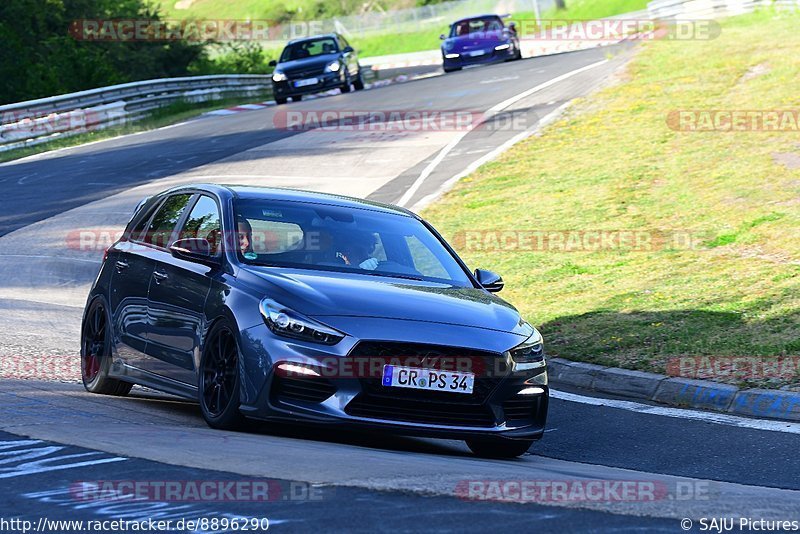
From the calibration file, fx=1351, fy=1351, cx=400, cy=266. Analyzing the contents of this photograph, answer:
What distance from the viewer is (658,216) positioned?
17125 mm

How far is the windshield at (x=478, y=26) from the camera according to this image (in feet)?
Answer: 145

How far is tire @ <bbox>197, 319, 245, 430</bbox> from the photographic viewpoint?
7715mm

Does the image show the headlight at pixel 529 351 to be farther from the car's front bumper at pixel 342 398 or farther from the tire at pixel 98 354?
the tire at pixel 98 354

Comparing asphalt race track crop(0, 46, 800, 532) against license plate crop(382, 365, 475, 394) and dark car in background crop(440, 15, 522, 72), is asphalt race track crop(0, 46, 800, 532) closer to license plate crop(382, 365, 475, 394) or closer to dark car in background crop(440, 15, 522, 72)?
license plate crop(382, 365, 475, 394)

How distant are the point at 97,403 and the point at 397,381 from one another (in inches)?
98.6

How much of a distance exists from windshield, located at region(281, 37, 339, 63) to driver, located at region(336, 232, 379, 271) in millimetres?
31881

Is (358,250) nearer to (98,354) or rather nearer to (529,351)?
(529,351)

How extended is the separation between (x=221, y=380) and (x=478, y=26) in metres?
37.6

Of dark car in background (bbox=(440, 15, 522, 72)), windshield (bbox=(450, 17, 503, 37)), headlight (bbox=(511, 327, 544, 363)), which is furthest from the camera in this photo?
windshield (bbox=(450, 17, 503, 37))

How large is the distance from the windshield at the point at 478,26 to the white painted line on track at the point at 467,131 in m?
7.27

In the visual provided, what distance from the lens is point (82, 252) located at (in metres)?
18.0

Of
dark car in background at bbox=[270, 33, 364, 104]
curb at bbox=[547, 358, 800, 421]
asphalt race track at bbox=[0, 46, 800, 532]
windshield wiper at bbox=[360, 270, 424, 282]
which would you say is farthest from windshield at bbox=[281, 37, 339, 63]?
windshield wiper at bbox=[360, 270, 424, 282]

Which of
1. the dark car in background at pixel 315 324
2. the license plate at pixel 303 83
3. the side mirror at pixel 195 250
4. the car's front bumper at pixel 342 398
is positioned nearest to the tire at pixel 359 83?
the license plate at pixel 303 83

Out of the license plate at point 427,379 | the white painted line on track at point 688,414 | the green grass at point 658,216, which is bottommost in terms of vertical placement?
the green grass at point 658,216
